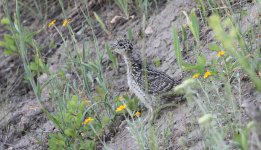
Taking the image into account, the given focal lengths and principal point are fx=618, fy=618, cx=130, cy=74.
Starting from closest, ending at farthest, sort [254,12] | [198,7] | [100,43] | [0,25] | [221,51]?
[221,51]
[254,12]
[198,7]
[100,43]
[0,25]

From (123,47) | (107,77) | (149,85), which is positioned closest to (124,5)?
(107,77)

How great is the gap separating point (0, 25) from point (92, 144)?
3826mm

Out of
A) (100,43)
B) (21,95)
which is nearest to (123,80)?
(100,43)

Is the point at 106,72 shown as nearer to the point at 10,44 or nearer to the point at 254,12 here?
the point at 10,44

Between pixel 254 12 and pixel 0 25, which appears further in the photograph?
pixel 0 25

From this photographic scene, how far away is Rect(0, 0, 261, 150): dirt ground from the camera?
18.3ft

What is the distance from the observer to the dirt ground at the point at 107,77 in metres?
5.57

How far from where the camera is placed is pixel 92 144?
567cm

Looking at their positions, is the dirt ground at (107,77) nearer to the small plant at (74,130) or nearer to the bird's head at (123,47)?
the small plant at (74,130)

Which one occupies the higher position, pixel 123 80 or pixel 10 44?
pixel 10 44

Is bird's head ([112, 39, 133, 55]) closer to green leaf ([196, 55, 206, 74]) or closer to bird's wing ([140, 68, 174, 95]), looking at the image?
bird's wing ([140, 68, 174, 95])

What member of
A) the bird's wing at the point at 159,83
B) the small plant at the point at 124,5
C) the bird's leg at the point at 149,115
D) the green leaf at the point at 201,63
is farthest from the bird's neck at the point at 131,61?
the small plant at the point at 124,5

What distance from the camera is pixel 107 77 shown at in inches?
281

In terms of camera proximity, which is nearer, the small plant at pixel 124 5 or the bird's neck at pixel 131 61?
the bird's neck at pixel 131 61
